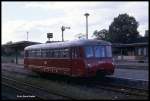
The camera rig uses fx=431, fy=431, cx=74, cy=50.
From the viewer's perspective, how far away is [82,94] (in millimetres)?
18859

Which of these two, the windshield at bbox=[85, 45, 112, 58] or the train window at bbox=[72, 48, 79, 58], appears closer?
the windshield at bbox=[85, 45, 112, 58]

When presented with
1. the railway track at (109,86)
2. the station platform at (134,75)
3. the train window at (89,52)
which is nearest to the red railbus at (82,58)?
the train window at (89,52)

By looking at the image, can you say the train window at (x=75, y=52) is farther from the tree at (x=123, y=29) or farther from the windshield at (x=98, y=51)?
the tree at (x=123, y=29)

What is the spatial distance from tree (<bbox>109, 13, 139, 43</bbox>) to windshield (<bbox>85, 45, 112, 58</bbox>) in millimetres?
71807

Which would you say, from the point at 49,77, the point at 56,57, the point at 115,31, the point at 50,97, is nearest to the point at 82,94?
the point at 50,97

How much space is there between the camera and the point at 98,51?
2491 cm

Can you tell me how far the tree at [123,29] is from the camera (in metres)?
98.9

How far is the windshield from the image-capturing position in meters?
24.4

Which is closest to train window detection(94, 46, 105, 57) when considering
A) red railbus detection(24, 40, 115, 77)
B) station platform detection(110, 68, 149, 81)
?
red railbus detection(24, 40, 115, 77)

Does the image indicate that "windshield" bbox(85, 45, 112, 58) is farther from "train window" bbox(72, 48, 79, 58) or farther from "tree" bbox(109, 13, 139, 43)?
"tree" bbox(109, 13, 139, 43)

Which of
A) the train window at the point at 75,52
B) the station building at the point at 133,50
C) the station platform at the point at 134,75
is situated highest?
the train window at the point at 75,52

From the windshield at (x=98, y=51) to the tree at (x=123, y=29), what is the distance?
236 feet

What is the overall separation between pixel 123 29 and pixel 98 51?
76910 mm

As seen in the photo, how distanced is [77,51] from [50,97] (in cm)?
673
